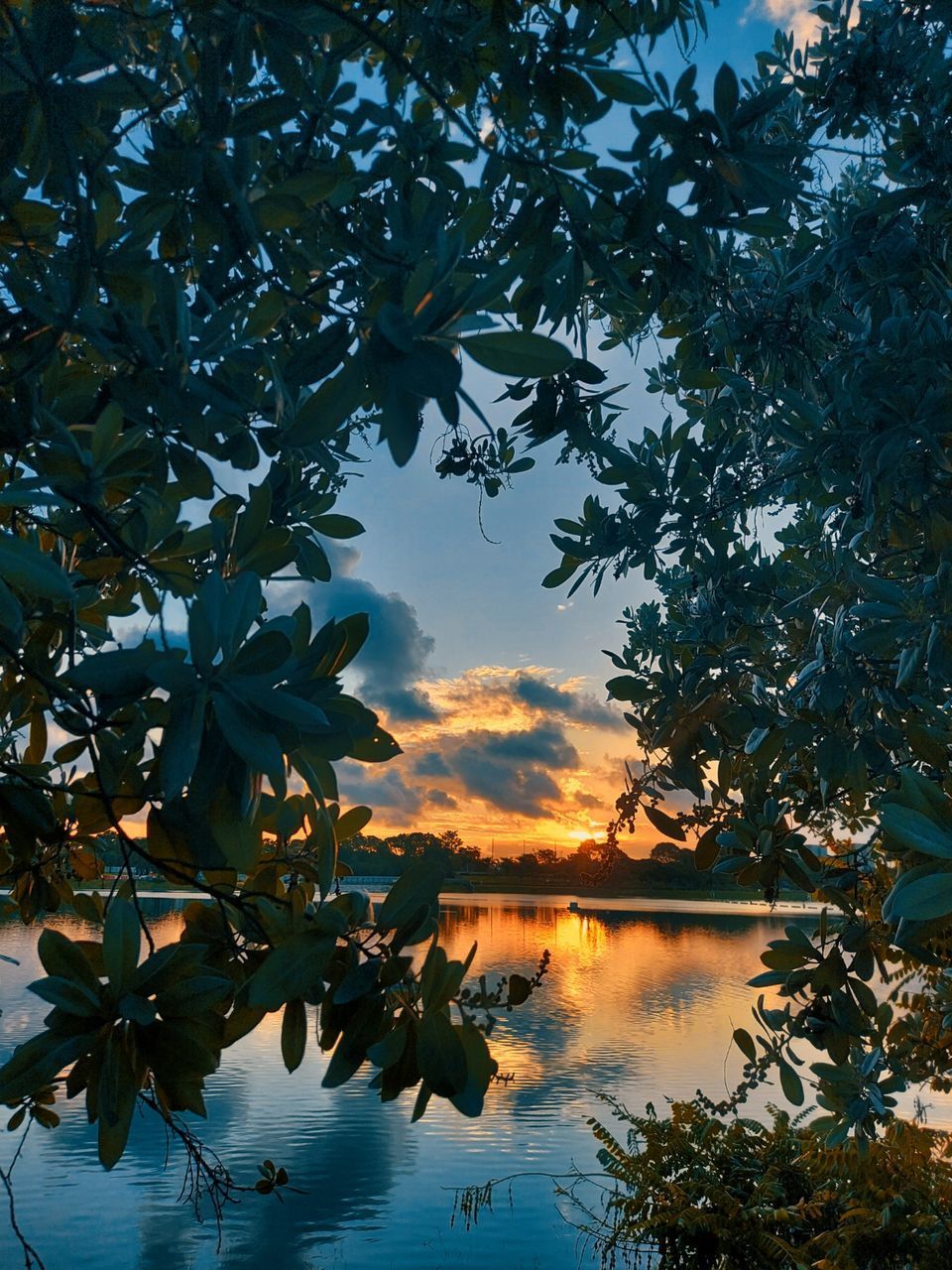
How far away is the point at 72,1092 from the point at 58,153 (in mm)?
1225

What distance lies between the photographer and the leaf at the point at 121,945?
3.39 ft

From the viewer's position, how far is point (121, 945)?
1.05 meters

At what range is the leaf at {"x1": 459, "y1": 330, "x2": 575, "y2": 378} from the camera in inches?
35.4

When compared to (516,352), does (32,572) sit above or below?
below

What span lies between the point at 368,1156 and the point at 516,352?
570 inches

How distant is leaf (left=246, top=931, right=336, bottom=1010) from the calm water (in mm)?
5359

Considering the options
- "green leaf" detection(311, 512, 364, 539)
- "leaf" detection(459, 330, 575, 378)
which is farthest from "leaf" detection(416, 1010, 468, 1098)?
"green leaf" detection(311, 512, 364, 539)

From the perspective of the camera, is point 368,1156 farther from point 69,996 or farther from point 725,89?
point 725,89

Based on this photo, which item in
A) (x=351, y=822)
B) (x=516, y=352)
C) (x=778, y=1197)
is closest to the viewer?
(x=516, y=352)

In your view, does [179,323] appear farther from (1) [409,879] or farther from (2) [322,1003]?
(2) [322,1003]

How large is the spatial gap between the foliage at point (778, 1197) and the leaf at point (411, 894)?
459 centimetres

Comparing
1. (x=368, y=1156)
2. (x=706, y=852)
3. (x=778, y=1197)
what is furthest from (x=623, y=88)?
(x=368, y=1156)

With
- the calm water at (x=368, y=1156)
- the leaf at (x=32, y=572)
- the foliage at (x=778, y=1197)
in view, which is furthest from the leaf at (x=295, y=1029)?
the calm water at (x=368, y=1156)

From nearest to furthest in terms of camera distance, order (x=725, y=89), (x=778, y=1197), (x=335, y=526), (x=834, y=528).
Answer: (x=725, y=89), (x=335, y=526), (x=834, y=528), (x=778, y=1197)
